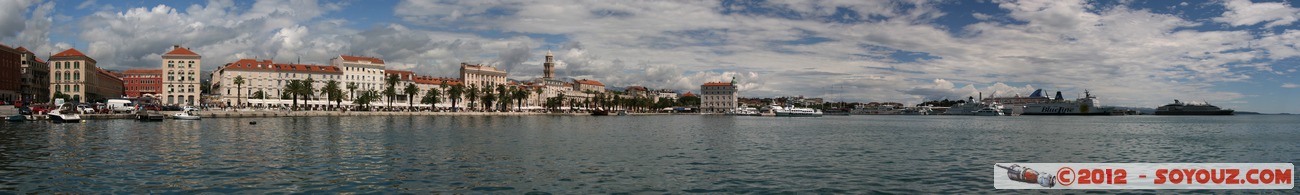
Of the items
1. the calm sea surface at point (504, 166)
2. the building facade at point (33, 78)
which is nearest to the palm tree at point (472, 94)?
the building facade at point (33, 78)

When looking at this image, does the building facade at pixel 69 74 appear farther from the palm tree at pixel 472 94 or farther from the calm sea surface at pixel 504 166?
the calm sea surface at pixel 504 166

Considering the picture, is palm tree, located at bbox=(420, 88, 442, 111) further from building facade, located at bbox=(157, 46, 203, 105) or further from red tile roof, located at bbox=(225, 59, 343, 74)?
building facade, located at bbox=(157, 46, 203, 105)

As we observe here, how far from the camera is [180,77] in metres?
156

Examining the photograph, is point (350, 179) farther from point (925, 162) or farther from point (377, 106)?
point (377, 106)

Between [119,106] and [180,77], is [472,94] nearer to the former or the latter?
[180,77]

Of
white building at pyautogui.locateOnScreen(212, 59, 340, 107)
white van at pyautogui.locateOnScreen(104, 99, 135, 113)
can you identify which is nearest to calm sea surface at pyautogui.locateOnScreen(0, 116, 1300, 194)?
white van at pyautogui.locateOnScreen(104, 99, 135, 113)

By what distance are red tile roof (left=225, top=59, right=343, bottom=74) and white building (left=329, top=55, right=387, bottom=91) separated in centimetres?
204

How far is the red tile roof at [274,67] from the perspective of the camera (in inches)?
6422

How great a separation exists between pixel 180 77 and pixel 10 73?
3190 cm

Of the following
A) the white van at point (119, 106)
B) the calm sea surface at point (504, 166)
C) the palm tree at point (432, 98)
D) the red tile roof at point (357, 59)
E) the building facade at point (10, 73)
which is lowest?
the calm sea surface at point (504, 166)

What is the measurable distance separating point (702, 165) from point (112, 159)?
21821 millimetres

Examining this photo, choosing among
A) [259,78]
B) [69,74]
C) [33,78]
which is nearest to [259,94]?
[259,78]

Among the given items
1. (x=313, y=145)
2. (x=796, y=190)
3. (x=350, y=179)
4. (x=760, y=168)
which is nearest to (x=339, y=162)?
(x=350, y=179)

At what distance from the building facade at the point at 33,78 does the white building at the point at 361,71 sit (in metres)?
52.3
